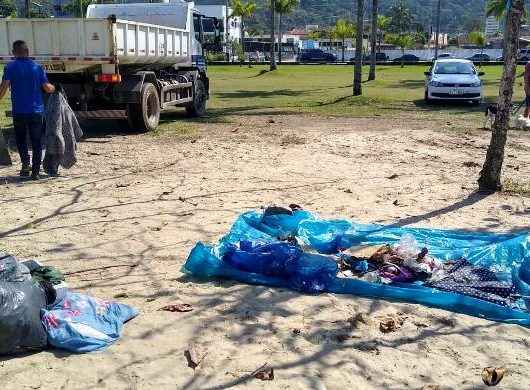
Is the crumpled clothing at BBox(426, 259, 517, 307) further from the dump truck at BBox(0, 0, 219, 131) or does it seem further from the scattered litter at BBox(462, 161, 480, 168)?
the dump truck at BBox(0, 0, 219, 131)

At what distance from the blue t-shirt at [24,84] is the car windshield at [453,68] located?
50.0 ft

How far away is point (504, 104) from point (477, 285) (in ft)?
12.6

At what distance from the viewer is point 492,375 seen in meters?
3.68

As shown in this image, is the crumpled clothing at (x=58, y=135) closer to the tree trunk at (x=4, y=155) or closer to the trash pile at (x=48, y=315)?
the tree trunk at (x=4, y=155)

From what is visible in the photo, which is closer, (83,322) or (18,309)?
(18,309)

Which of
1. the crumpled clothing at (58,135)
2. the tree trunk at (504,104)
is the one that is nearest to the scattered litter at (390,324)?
the tree trunk at (504,104)

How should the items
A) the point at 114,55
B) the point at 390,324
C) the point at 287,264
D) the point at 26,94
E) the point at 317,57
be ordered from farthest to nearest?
the point at 317,57 < the point at 114,55 < the point at 26,94 < the point at 287,264 < the point at 390,324

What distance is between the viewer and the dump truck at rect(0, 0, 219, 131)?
1157 centimetres

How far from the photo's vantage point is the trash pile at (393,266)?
15.4 feet

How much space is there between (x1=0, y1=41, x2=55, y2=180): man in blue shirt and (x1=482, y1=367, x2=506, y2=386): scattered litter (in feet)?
22.5

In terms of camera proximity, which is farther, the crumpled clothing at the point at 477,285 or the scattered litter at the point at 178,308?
the crumpled clothing at the point at 477,285

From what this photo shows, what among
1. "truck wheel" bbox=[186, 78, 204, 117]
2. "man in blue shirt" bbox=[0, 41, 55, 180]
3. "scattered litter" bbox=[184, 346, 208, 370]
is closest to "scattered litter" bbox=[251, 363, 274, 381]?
"scattered litter" bbox=[184, 346, 208, 370]

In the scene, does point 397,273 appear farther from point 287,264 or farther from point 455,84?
point 455,84

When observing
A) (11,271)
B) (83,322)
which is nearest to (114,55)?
(11,271)
